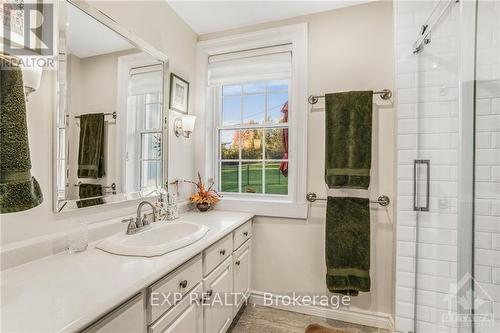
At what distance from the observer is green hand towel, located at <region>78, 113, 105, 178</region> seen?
1303 mm

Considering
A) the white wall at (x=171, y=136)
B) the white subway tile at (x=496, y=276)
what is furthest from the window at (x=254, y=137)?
the white subway tile at (x=496, y=276)

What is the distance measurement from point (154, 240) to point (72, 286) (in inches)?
26.8

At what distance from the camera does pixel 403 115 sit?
173cm

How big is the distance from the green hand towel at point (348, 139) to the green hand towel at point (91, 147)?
158cm

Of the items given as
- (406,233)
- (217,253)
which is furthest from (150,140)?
(406,233)

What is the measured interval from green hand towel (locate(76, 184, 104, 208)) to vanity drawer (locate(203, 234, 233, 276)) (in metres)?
0.68

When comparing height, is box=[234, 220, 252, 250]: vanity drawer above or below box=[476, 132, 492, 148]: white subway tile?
below

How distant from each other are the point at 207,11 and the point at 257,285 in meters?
2.46

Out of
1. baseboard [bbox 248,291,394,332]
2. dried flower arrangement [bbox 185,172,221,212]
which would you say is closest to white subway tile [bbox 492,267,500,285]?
baseboard [bbox 248,291,394,332]

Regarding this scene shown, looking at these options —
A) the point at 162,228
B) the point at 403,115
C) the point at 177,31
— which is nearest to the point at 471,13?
the point at 403,115

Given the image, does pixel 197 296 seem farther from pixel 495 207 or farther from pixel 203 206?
pixel 495 207

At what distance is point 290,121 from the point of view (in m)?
2.16

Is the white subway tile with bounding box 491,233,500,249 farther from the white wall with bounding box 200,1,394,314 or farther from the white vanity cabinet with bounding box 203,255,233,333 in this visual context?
the white vanity cabinet with bounding box 203,255,233,333

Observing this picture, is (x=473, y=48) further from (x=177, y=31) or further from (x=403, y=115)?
(x=177, y=31)
